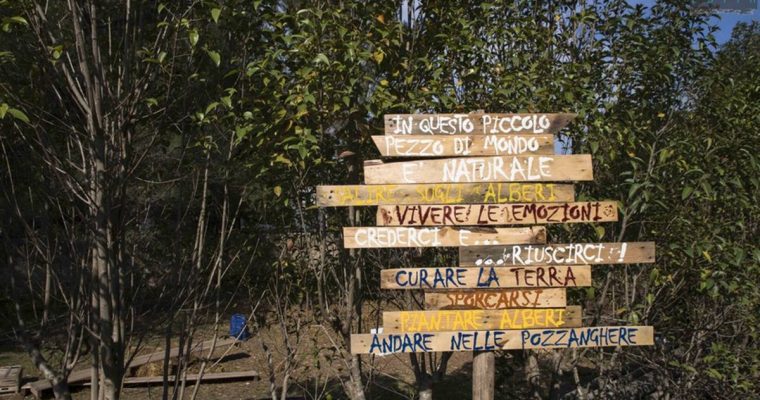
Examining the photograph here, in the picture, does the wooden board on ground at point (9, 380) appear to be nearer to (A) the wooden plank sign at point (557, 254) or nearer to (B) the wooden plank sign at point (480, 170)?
(B) the wooden plank sign at point (480, 170)

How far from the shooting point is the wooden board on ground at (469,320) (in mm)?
3574

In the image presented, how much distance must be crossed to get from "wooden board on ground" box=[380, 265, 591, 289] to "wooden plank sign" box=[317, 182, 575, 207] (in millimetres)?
385

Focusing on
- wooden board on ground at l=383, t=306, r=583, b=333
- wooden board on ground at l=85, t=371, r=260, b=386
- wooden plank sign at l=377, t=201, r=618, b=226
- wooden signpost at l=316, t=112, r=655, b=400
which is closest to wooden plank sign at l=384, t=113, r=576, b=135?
wooden signpost at l=316, t=112, r=655, b=400

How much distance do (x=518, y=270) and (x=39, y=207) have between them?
3027mm

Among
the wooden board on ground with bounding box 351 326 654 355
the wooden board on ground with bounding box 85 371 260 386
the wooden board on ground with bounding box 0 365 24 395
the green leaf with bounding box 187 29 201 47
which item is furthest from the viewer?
the wooden board on ground with bounding box 85 371 260 386

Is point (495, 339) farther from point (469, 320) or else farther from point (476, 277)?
point (476, 277)

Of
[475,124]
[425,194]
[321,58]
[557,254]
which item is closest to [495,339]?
[557,254]

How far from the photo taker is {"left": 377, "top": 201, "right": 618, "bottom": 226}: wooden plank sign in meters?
3.58

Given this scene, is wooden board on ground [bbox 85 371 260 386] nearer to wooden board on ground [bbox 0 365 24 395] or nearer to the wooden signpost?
wooden board on ground [bbox 0 365 24 395]

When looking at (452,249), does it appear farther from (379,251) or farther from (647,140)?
(647,140)

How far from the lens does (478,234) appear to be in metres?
3.61

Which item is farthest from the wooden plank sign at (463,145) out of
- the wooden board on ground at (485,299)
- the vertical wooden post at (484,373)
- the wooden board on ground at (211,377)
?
the wooden board on ground at (211,377)

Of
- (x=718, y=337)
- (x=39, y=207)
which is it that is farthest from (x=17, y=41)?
(x=718, y=337)

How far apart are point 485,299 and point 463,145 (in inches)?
34.4
